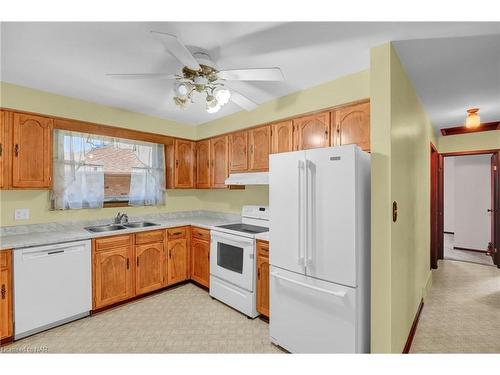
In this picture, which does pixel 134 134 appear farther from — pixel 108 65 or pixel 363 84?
pixel 363 84

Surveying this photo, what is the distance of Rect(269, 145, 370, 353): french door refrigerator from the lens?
Answer: 171 centimetres

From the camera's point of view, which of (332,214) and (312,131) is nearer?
(332,214)

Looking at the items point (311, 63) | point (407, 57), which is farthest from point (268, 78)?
point (407, 57)

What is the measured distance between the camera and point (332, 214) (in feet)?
5.85

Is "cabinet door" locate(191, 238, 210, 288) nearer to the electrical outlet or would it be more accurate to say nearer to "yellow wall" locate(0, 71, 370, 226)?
"yellow wall" locate(0, 71, 370, 226)

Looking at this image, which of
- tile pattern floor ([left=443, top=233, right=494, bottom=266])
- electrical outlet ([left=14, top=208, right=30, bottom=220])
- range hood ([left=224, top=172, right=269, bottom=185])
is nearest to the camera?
electrical outlet ([left=14, top=208, right=30, bottom=220])

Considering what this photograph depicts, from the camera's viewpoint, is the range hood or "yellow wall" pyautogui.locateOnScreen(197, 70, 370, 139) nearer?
"yellow wall" pyautogui.locateOnScreen(197, 70, 370, 139)

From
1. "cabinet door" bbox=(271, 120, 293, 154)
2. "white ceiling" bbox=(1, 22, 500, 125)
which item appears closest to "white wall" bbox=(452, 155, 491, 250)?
"white ceiling" bbox=(1, 22, 500, 125)

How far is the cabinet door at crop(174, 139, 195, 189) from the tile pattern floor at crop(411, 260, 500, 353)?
329cm

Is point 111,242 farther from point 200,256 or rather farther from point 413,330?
point 413,330

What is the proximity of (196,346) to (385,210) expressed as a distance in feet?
6.15

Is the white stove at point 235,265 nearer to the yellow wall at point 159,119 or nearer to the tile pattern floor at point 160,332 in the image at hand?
the tile pattern floor at point 160,332

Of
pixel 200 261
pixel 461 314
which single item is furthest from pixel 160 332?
pixel 461 314

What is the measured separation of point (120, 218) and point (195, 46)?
96.7 inches
